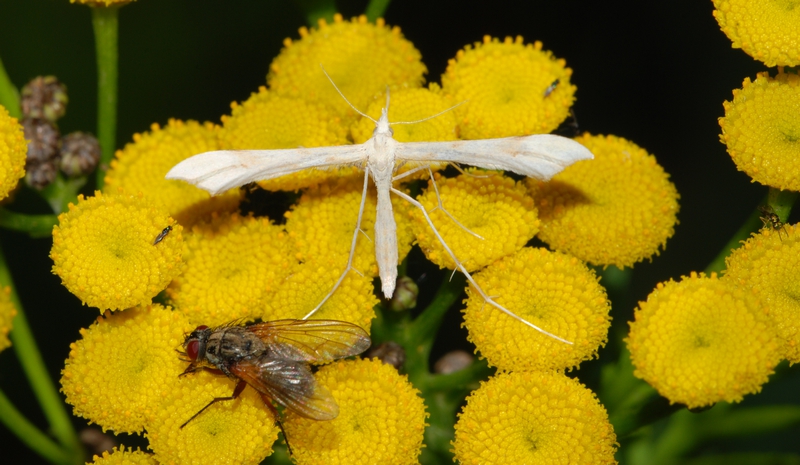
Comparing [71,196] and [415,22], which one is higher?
[415,22]

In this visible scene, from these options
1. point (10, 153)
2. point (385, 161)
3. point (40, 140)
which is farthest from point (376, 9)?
point (10, 153)

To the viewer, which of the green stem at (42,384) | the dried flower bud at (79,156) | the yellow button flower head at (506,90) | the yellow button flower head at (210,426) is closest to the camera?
the yellow button flower head at (210,426)

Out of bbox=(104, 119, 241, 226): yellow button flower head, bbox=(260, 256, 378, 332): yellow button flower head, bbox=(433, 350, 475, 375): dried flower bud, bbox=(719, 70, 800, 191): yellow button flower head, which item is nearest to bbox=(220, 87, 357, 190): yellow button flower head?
bbox=(104, 119, 241, 226): yellow button flower head

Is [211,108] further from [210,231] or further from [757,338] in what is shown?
[757,338]

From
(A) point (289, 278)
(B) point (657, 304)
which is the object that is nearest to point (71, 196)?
(A) point (289, 278)

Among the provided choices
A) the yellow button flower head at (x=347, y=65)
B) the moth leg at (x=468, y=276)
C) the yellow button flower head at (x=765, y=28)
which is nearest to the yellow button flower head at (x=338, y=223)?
the moth leg at (x=468, y=276)

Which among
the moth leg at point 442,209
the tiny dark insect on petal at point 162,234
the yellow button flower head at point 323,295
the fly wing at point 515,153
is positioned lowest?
the yellow button flower head at point 323,295

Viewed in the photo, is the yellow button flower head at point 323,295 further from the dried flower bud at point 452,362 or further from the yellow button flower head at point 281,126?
the dried flower bud at point 452,362
